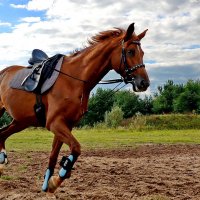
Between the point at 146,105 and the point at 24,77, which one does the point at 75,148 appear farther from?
the point at 146,105

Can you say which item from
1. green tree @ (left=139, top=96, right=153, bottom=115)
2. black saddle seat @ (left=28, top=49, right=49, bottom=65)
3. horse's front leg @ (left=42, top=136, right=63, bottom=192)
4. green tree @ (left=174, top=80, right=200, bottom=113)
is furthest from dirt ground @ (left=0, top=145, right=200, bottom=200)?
green tree @ (left=139, top=96, right=153, bottom=115)

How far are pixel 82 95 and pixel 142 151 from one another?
10729mm

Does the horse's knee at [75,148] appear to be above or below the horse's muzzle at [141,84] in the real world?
below

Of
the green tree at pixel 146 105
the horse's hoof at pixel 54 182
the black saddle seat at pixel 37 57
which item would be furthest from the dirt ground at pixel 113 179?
the green tree at pixel 146 105

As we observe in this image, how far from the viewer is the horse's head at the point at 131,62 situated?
246 inches

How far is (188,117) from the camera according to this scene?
4438 centimetres

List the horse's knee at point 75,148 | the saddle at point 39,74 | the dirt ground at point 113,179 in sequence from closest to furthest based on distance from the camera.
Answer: the horse's knee at point 75,148
the saddle at point 39,74
the dirt ground at point 113,179

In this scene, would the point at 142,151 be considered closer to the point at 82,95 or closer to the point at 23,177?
the point at 23,177

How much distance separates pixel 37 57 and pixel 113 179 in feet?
12.5

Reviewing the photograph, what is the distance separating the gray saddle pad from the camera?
6.77 metres

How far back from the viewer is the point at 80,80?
6.62 meters

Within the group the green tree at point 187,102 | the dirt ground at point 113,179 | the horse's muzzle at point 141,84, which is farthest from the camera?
the green tree at point 187,102

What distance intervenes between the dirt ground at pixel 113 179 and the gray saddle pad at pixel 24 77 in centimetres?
205

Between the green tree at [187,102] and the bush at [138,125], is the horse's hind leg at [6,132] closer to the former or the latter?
the bush at [138,125]
